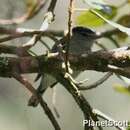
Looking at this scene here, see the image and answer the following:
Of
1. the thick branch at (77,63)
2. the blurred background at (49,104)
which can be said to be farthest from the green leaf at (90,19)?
the blurred background at (49,104)

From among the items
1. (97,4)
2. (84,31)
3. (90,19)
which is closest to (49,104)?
(84,31)

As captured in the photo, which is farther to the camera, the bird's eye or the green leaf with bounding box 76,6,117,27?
the bird's eye

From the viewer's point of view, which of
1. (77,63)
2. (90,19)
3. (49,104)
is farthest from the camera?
(49,104)

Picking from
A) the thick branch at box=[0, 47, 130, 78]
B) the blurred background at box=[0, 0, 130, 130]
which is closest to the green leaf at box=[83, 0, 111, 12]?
the thick branch at box=[0, 47, 130, 78]

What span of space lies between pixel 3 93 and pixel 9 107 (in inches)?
8.7

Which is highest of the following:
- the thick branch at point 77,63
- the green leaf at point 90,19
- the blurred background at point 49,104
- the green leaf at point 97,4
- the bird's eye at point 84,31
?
the green leaf at point 97,4

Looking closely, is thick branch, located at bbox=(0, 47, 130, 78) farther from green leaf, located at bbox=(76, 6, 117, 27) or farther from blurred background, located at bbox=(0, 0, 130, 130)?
blurred background, located at bbox=(0, 0, 130, 130)

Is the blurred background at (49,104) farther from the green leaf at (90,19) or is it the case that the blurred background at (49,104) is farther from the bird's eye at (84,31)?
the green leaf at (90,19)

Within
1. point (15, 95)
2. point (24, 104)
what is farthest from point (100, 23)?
point (15, 95)

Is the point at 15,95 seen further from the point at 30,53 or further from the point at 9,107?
the point at 30,53

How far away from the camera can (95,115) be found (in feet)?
4.91

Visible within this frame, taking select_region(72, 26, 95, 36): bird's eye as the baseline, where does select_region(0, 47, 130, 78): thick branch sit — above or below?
above

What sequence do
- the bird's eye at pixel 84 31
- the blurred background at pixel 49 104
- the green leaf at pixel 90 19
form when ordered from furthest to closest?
1. the blurred background at pixel 49 104
2. the bird's eye at pixel 84 31
3. the green leaf at pixel 90 19

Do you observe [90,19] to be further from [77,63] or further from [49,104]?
[49,104]
